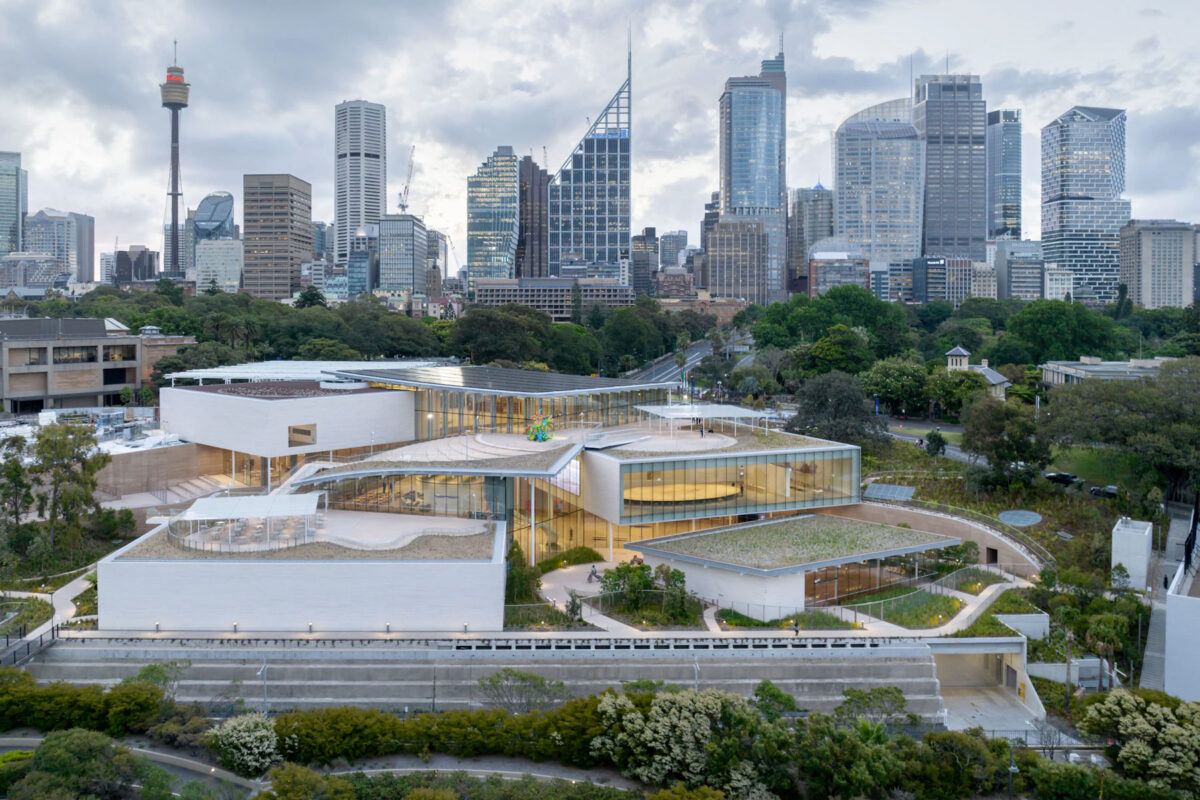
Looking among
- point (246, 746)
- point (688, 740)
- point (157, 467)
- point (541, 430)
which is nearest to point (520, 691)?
point (688, 740)

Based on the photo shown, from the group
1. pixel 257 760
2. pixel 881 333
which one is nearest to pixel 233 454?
pixel 257 760

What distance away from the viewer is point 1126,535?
30625 mm

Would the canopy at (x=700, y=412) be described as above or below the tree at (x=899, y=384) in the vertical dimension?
below

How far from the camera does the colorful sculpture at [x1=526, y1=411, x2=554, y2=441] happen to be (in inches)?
1459

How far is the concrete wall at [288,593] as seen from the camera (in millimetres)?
25641

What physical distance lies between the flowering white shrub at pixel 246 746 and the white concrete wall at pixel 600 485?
15.9 meters

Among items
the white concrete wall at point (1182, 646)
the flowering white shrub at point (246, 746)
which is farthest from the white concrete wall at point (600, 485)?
the white concrete wall at point (1182, 646)

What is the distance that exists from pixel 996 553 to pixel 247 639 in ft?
96.4

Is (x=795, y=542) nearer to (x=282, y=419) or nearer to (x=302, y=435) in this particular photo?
(x=302, y=435)

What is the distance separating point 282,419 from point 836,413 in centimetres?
3028

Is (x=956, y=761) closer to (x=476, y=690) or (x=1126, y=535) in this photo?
(x=476, y=690)

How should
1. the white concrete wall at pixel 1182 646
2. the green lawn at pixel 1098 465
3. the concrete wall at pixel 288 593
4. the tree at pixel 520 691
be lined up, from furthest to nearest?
1. the green lawn at pixel 1098 465
2. the concrete wall at pixel 288 593
3. the white concrete wall at pixel 1182 646
4. the tree at pixel 520 691

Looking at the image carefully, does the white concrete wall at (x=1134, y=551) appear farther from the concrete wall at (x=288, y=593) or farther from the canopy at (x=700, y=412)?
the concrete wall at (x=288, y=593)

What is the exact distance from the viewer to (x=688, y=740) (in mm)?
19953
